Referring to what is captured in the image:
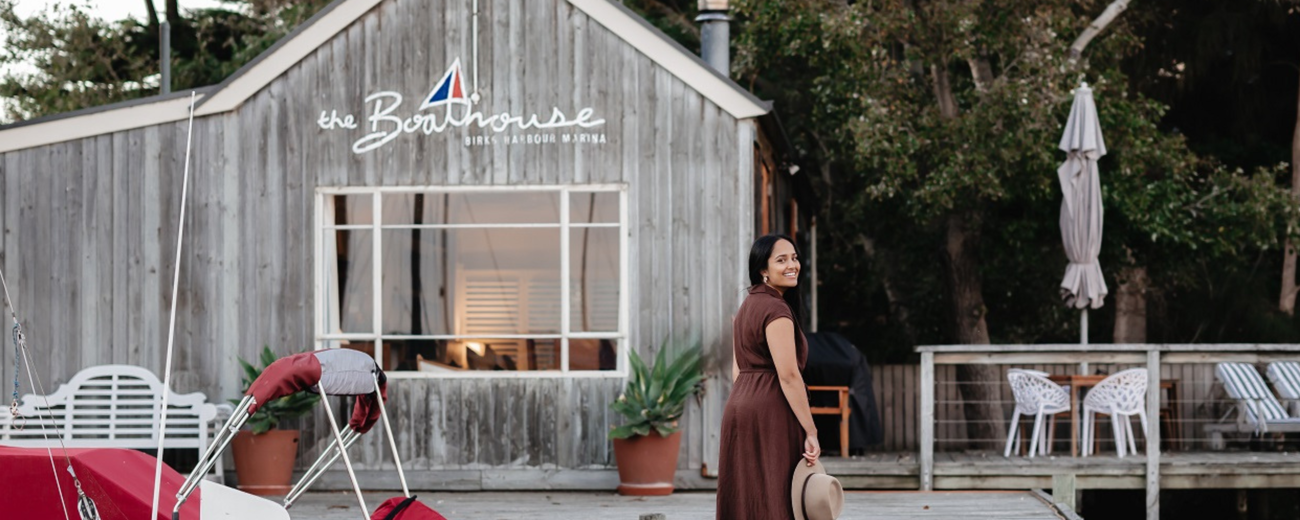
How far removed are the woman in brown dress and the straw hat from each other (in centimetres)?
6

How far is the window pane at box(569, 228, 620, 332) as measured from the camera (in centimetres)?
1161

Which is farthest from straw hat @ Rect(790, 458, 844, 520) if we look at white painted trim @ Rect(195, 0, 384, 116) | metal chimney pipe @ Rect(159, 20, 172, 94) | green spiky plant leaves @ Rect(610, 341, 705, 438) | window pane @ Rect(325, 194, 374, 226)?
metal chimney pipe @ Rect(159, 20, 172, 94)

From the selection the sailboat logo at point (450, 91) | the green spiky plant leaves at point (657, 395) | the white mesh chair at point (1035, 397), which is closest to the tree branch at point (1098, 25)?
the white mesh chair at point (1035, 397)

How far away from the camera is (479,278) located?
11.7 metres

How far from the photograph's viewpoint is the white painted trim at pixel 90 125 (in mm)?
11734

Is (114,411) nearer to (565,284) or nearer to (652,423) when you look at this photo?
(565,284)

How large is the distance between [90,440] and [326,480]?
1.71 m

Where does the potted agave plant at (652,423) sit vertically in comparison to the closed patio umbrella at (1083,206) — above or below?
below

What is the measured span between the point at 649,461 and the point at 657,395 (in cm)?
47

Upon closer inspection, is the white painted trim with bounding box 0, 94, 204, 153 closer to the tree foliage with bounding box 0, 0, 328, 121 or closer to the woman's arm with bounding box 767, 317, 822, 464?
the woman's arm with bounding box 767, 317, 822, 464

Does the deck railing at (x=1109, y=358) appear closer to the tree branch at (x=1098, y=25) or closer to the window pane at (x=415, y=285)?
the window pane at (x=415, y=285)

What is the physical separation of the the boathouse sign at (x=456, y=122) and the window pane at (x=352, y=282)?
64 centimetres

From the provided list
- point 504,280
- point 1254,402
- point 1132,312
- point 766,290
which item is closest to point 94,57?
point 504,280

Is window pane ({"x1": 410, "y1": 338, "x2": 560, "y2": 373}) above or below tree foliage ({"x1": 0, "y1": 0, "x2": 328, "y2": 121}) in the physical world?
below
